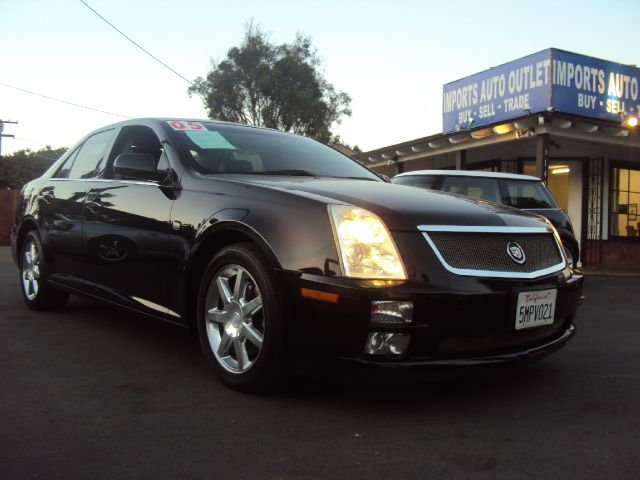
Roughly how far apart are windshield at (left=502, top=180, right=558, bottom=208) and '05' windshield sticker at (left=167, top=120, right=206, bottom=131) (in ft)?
15.9

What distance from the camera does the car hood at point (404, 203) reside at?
2.70m

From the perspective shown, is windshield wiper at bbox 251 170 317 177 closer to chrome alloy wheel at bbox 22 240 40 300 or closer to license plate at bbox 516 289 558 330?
license plate at bbox 516 289 558 330

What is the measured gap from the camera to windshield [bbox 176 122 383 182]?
11.8 ft

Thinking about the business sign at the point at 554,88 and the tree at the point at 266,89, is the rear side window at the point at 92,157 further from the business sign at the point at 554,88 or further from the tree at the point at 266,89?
the tree at the point at 266,89

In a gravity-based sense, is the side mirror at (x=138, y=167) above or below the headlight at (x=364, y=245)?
above

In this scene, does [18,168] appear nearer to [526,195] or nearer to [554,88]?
[554,88]

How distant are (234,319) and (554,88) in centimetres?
1087

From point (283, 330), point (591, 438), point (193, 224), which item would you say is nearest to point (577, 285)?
point (591, 438)

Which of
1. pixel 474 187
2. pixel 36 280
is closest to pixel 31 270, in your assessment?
pixel 36 280

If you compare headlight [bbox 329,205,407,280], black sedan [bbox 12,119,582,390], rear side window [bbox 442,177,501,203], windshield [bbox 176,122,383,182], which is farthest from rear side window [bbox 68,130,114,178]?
rear side window [bbox 442,177,501,203]

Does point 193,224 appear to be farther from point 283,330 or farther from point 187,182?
point 283,330

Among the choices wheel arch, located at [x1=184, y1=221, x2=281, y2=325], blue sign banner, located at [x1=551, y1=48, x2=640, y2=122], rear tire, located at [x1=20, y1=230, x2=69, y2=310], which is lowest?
rear tire, located at [x1=20, y1=230, x2=69, y2=310]

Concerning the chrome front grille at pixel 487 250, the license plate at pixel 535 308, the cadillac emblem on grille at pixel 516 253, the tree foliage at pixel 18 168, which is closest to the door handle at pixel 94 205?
the chrome front grille at pixel 487 250

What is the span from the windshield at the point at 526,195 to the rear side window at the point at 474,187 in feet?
0.56
